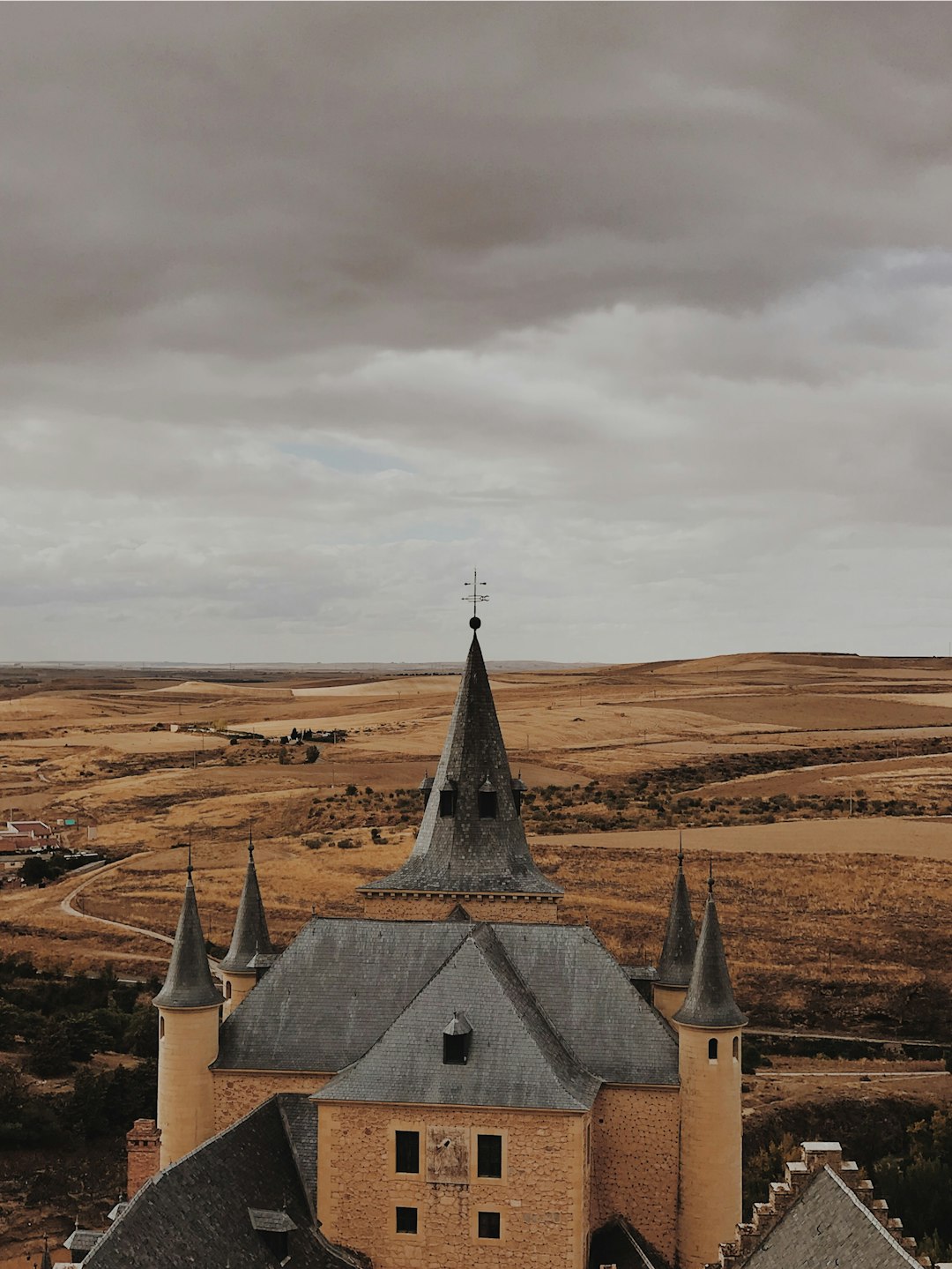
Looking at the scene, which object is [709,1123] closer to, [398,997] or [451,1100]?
[451,1100]

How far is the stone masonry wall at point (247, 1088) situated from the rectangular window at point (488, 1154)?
515 cm

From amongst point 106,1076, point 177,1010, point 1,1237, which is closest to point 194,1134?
point 177,1010

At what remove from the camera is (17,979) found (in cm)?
6881

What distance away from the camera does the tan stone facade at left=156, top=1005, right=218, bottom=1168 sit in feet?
106

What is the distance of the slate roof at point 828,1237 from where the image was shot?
64.8ft

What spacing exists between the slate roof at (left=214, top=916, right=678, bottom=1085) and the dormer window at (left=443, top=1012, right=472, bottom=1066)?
8.76ft

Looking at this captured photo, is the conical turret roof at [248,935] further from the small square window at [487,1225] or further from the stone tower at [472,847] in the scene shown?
the small square window at [487,1225]

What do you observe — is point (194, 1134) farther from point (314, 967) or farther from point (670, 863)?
point (670, 863)

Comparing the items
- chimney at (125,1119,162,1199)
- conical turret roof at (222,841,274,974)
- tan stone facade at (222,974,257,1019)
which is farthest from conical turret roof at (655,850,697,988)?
chimney at (125,1119,162,1199)

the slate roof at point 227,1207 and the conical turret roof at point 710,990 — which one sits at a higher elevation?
the conical turret roof at point 710,990

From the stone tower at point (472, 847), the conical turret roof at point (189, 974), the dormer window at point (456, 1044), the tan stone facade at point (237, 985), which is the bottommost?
the tan stone facade at point (237, 985)

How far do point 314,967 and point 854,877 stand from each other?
61227 mm

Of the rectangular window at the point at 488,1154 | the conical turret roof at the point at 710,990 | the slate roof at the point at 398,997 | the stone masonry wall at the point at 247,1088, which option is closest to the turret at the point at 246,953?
the slate roof at the point at 398,997

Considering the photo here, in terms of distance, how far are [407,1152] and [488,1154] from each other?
6.33 feet
